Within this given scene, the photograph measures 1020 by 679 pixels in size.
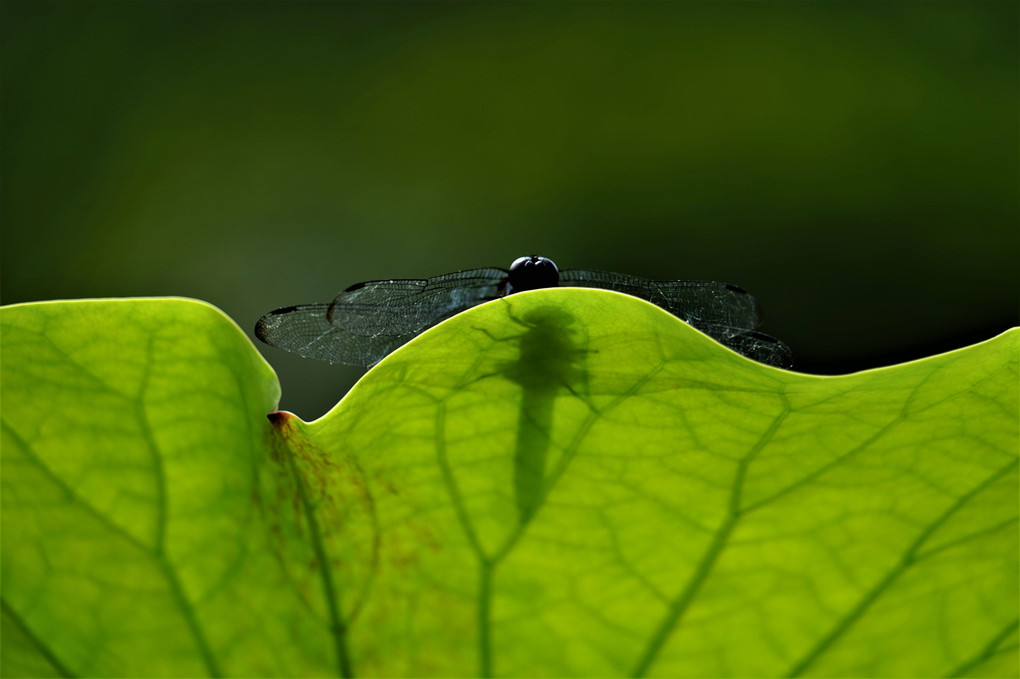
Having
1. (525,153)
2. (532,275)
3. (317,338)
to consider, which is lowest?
(317,338)

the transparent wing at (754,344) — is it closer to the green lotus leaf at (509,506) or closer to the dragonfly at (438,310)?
the dragonfly at (438,310)

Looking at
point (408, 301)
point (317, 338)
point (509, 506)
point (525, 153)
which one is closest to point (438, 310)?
point (408, 301)

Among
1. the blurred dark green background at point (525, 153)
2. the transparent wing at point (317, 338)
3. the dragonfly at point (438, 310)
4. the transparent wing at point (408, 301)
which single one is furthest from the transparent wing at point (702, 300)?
the blurred dark green background at point (525, 153)

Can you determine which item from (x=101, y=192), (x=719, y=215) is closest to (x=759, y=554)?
(x=719, y=215)

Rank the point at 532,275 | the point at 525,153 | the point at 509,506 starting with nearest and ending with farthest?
1. the point at 509,506
2. the point at 532,275
3. the point at 525,153

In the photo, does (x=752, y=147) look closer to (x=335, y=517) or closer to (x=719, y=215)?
(x=719, y=215)

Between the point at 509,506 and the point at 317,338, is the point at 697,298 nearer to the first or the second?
the point at 317,338
